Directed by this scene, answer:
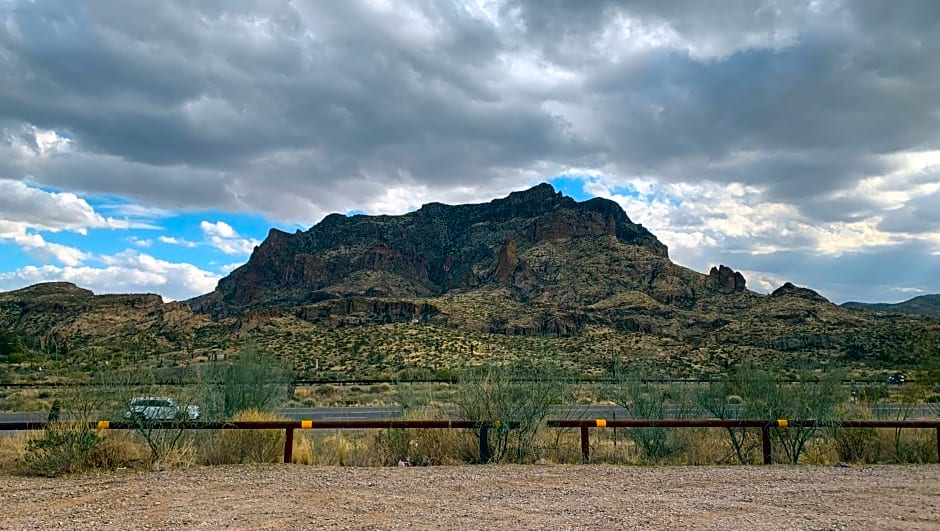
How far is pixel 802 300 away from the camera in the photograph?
75375 millimetres

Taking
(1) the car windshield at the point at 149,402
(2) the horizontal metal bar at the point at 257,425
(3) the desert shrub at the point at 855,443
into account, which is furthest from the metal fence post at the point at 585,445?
(1) the car windshield at the point at 149,402

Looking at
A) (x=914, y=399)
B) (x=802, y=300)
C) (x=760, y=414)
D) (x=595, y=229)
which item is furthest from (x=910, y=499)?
(x=595, y=229)

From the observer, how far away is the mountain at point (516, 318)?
1923 inches

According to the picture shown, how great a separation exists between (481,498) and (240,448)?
16.2ft

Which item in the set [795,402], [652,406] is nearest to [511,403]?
[652,406]

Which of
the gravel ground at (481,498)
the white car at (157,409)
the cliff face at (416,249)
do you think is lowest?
the gravel ground at (481,498)

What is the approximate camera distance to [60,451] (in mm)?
10930

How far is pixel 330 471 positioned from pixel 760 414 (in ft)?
26.2

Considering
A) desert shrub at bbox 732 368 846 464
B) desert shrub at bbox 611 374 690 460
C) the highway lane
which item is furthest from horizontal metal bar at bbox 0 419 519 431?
desert shrub at bbox 732 368 846 464

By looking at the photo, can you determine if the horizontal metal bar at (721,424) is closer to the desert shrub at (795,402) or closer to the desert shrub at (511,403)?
the desert shrub at (795,402)

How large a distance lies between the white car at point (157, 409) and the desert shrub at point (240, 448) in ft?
1.84

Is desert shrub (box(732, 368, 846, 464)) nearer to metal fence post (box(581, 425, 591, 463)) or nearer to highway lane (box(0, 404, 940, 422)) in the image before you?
highway lane (box(0, 404, 940, 422))

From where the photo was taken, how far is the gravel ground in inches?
310

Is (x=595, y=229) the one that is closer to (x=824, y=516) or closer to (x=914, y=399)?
(x=914, y=399)
